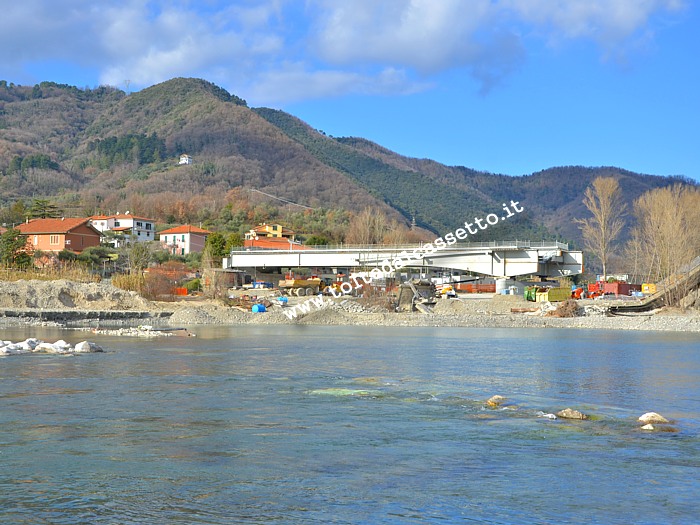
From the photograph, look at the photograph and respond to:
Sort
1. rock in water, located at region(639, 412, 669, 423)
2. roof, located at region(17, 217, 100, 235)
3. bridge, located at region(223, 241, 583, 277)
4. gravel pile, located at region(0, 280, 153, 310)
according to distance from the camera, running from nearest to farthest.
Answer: rock in water, located at region(639, 412, 669, 423), gravel pile, located at region(0, 280, 153, 310), bridge, located at region(223, 241, 583, 277), roof, located at region(17, 217, 100, 235)

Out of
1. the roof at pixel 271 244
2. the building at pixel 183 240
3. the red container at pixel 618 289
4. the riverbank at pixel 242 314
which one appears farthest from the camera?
the building at pixel 183 240

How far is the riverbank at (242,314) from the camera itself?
48.3 metres

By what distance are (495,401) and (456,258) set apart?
204ft

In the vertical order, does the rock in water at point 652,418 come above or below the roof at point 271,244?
below

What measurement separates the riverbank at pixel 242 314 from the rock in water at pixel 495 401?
3446cm

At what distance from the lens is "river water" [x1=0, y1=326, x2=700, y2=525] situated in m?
8.43

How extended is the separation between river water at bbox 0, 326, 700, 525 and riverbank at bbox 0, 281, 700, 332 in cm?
2712

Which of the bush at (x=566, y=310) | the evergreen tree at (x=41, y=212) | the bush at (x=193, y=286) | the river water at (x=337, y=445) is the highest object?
the evergreen tree at (x=41, y=212)

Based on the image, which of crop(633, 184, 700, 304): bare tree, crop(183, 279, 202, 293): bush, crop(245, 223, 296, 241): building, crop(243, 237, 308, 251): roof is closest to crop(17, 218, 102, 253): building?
crop(243, 237, 308, 251): roof

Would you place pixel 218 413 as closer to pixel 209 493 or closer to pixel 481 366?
pixel 209 493

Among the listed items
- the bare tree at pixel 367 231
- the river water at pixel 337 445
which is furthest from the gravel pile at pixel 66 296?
the bare tree at pixel 367 231

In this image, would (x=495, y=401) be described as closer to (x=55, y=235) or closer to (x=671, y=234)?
(x=671, y=234)

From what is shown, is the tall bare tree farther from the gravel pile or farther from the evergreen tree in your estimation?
the evergreen tree

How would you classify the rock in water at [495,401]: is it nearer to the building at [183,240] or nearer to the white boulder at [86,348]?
the white boulder at [86,348]
